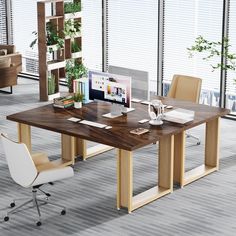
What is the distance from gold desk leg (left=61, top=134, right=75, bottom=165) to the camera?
8310 mm

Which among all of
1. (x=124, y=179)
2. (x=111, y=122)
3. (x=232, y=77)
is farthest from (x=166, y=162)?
(x=232, y=77)

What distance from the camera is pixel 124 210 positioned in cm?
708

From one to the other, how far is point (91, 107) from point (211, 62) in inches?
114

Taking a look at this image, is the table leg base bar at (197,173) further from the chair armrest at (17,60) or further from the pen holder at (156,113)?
the chair armrest at (17,60)

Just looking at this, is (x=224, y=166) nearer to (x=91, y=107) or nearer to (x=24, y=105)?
(x=91, y=107)

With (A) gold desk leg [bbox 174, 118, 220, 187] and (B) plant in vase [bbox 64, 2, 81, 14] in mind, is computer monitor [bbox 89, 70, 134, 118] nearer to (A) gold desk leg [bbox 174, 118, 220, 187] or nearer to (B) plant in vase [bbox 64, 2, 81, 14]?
(A) gold desk leg [bbox 174, 118, 220, 187]

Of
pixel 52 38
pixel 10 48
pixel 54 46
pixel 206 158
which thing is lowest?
pixel 206 158

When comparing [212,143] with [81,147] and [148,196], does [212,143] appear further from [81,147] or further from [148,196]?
[81,147]

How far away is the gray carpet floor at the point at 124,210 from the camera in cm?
667

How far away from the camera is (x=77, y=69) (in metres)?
11.2

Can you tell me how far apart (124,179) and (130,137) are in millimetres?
434

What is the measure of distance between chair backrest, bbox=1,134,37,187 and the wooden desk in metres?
0.78

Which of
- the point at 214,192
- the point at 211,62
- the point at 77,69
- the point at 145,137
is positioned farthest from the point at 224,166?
the point at 77,69

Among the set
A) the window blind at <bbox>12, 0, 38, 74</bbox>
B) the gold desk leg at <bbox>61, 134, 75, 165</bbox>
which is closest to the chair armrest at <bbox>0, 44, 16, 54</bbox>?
the window blind at <bbox>12, 0, 38, 74</bbox>
